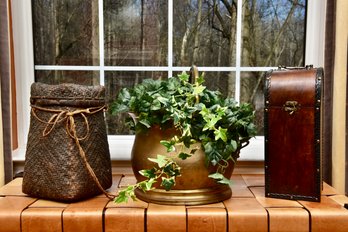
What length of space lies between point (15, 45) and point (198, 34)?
2.21 feet

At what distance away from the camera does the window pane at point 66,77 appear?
1.40 meters

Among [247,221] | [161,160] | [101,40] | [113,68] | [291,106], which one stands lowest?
[247,221]

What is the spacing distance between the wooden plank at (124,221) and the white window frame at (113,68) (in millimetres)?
426

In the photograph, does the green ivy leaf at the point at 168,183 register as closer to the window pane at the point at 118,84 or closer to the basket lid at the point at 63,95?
the basket lid at the point at 63,95

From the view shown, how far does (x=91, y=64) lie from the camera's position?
1.41 meters

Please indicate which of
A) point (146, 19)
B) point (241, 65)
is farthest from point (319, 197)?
point (146, 19)

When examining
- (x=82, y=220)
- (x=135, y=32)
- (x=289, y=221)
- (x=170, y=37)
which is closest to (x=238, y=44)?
(x=170, y=37)

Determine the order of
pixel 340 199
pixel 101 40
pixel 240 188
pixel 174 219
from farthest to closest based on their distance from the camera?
1. pixel 101 40
2. pixel 240 188
3. pixel 340 199
4. pixel 174 219

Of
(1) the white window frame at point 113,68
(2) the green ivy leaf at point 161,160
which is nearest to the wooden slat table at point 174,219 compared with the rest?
(2) the green ivy leaf at point 161,160

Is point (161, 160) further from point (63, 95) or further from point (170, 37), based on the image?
point (170, 37)

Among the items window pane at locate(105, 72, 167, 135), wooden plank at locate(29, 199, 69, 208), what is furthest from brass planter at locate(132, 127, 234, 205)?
window pane at locate(105, 72, 167, 135)

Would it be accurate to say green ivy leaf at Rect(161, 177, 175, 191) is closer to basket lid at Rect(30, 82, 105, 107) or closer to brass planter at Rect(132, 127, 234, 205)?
brass planter at Rect(132, 127, 234, 205)

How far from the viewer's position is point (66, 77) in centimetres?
141

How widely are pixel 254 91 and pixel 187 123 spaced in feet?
1.91
